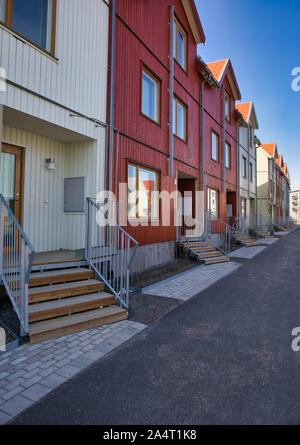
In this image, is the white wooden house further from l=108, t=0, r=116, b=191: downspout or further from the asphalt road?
the asphalt road

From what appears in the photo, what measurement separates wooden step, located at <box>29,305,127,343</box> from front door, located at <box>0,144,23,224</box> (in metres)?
2.65

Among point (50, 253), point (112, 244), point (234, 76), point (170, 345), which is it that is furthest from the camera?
point (234, 76)

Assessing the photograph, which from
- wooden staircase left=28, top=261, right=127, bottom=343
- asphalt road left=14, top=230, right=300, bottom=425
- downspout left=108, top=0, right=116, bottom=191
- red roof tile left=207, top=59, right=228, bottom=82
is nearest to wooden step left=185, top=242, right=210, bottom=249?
downspout left=108, top=0, right=116, bottom=191

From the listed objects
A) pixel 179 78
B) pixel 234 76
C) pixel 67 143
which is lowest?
pixel 67 143

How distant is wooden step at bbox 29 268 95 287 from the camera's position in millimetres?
4464

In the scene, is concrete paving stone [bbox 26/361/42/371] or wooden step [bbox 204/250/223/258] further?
wooden step [bbox 204/250/223/258]

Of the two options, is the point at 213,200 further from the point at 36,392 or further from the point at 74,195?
the point at 36,392

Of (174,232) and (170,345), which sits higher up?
(174,232)

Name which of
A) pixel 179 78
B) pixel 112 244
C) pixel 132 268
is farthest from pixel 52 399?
pixel 179 78

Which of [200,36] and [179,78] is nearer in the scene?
[179,78]

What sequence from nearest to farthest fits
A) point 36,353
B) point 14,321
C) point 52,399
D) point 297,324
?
point 52,399 < point 36,353 < point 14,321 < point 297,324

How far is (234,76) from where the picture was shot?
17172 mm

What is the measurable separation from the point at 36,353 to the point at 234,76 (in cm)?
1894

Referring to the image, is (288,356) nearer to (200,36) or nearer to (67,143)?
(67,143)
